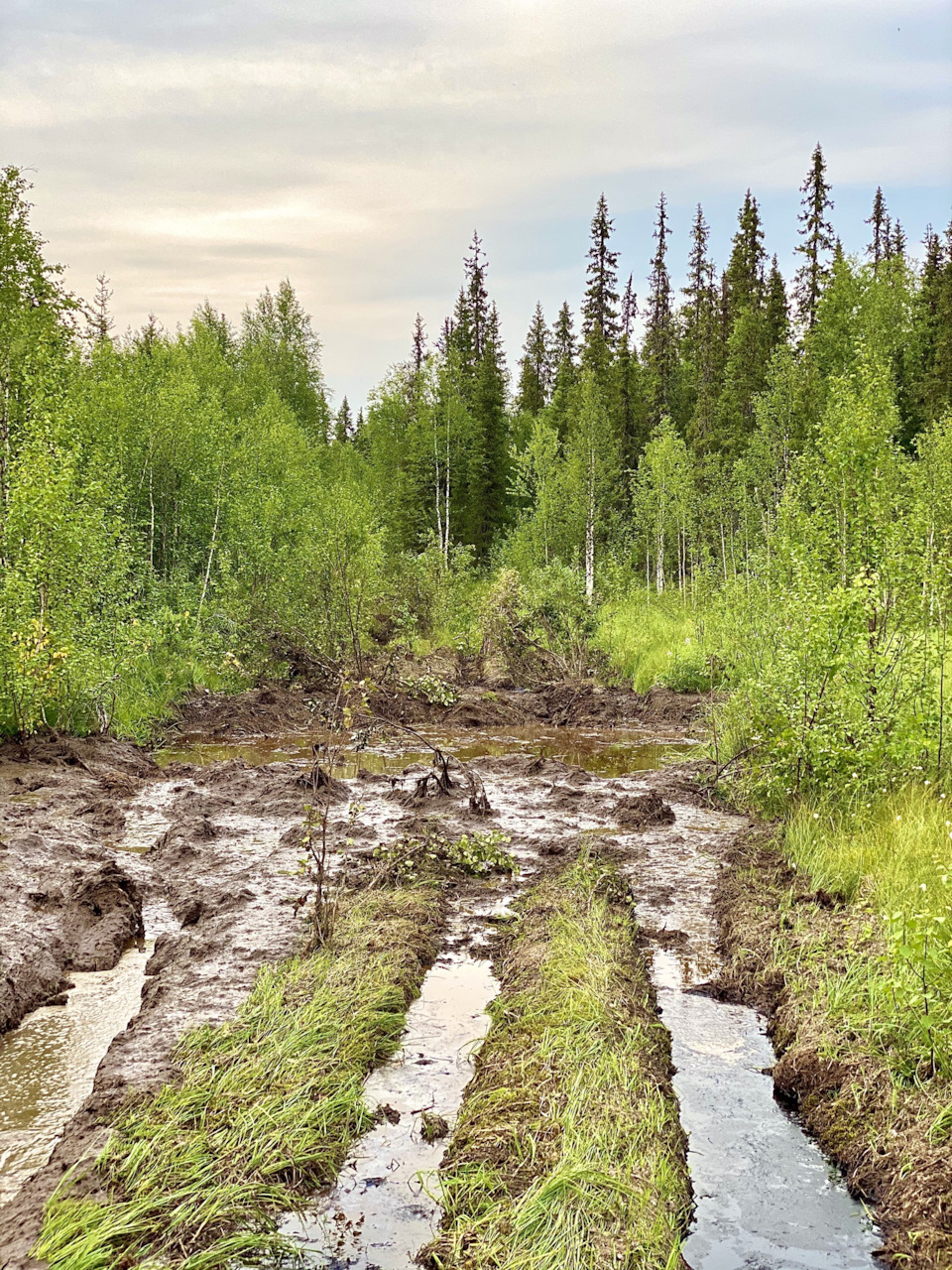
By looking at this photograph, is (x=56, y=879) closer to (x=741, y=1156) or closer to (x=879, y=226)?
(x=741, y=1156)

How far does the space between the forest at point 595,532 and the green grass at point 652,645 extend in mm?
112

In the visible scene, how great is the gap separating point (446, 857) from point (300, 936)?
2.50 meters

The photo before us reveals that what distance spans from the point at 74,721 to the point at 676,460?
2763 centimetres

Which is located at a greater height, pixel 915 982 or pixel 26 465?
pixel 26 465

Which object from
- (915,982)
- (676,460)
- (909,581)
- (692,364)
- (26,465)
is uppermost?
(692,364)

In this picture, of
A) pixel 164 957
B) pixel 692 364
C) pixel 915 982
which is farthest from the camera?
pixel 692 364

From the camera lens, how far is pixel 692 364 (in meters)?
50.6

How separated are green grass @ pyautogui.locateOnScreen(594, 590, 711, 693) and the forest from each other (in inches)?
4.4

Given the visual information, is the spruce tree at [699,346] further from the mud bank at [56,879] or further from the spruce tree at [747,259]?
the mud bank at [56,879]

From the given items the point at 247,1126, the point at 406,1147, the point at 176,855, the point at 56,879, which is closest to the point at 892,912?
the point at 406,1147

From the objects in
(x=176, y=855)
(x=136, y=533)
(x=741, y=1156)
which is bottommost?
(x=741, y=1156)

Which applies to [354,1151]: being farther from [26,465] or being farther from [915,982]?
[26,465]

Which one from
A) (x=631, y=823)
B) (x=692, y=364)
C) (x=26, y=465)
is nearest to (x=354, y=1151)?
(x=631, y=823)

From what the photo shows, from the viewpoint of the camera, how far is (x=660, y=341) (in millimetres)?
47969
